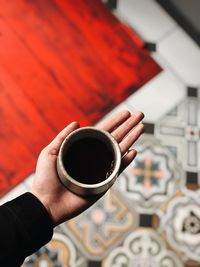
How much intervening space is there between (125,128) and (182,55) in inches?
32.5

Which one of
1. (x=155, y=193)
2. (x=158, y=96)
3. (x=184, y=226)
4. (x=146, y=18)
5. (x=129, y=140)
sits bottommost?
(x=184, y=226)

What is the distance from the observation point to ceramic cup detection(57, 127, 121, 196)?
0.81 metres

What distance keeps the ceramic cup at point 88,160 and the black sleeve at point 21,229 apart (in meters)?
0.09

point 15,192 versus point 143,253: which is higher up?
point 15,192

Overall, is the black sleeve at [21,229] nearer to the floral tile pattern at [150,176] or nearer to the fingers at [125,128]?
the fingers at [125,128]

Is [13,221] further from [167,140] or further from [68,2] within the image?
[68,2]

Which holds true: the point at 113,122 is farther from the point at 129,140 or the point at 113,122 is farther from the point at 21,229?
the point at 21,229

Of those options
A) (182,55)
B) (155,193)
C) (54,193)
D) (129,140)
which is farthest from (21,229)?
(182,55)

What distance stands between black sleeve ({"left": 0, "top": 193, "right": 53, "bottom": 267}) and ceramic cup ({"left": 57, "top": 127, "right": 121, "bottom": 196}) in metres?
0.09

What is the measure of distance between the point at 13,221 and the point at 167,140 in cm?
85

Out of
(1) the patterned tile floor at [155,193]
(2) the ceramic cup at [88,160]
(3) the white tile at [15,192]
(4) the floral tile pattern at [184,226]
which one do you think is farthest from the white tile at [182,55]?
(2) the ceramic cup at [88,160]

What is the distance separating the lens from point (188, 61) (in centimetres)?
169

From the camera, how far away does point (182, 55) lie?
170 cm

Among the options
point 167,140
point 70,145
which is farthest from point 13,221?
point 167,140
